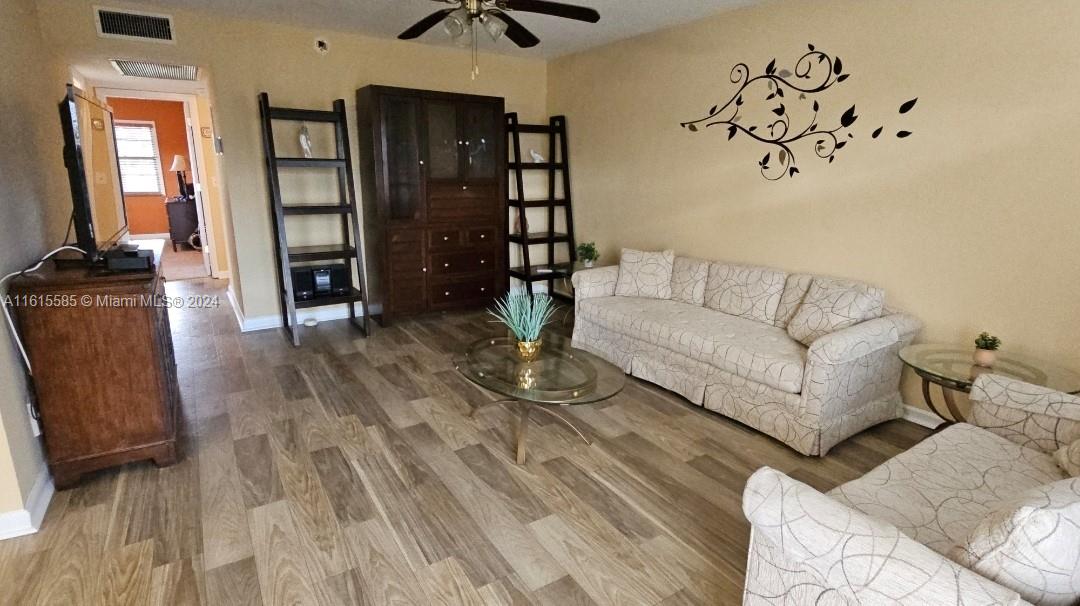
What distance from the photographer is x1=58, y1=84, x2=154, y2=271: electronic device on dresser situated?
92.8 inches

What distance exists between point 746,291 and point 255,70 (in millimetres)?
3936

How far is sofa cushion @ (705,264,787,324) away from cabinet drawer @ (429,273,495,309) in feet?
6.98

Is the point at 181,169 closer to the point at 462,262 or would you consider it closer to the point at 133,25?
the point at 133,25

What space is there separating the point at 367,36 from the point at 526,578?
4.33 metres

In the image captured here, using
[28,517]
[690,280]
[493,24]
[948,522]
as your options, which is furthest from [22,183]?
[948,522]

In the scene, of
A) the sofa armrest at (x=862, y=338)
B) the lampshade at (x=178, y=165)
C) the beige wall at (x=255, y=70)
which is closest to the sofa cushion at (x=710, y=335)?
the sofa armrest at (x=862, y=338)

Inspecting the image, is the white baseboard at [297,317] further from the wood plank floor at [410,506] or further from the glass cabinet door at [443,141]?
the glass cabinet door at [443,141]

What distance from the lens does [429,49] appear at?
4828 millimetres

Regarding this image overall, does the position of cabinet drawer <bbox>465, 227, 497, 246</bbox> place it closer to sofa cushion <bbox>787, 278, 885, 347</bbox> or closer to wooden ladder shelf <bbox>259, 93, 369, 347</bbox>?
wooden ladder shelf <bbox>259, 93, 369, 347</bbox>

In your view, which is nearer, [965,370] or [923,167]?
[965,370]

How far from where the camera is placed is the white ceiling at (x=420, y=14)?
3551 millimetres

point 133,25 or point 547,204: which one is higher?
point 133,25

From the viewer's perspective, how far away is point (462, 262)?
4.91 metres

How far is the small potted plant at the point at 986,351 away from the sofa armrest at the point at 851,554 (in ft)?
5.42
